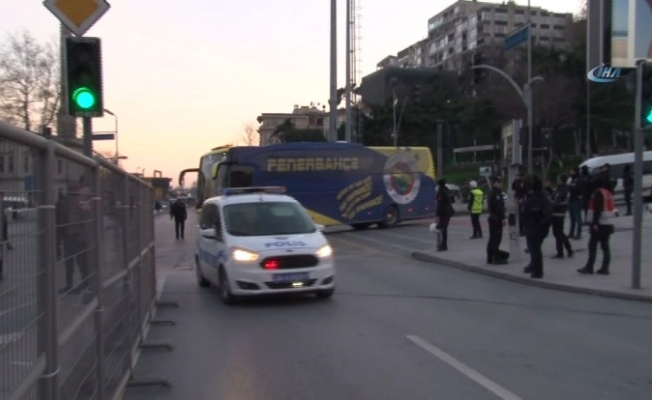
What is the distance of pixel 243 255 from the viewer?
465 inches

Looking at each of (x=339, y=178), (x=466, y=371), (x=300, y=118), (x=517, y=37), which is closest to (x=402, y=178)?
(x=339, y=178)

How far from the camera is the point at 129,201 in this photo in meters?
8.14

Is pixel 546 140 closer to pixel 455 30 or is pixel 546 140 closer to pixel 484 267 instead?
pixel 484 267

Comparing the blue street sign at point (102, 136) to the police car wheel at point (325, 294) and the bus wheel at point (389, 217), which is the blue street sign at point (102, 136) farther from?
the bus wheel at point (389, 217)

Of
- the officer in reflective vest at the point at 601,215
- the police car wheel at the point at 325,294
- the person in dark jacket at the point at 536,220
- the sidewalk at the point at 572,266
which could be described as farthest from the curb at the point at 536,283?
the police car wheel at the point at 325,294

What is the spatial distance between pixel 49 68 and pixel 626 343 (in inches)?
1072

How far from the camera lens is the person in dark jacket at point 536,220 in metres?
14.3

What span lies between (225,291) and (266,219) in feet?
4.97

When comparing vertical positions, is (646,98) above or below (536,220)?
above

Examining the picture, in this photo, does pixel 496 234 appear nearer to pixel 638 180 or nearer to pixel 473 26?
pixel 638 180

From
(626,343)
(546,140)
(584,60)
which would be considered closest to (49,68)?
(546,140)

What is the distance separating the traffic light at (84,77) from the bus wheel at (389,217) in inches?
993

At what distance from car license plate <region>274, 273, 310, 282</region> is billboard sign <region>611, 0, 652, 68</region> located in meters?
7.26

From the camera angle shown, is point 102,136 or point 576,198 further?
point 576,198
